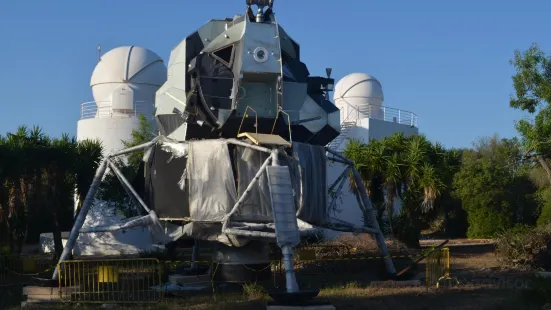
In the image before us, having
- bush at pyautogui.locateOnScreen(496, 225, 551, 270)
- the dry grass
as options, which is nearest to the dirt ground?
the dry grass

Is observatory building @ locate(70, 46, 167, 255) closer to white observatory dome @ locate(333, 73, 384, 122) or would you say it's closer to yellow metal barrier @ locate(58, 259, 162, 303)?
white observatory dome @ locate(333, 73, 384, 122)

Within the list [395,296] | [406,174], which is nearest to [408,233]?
[406,174]

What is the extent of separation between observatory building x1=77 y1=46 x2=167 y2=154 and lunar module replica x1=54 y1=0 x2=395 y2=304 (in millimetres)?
17676

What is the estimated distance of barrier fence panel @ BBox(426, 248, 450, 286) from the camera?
1966 centimetres

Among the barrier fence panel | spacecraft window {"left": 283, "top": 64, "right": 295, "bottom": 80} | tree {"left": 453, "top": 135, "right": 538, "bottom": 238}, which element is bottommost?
the barrier fence panel

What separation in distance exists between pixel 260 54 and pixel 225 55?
A: 1.42 meters

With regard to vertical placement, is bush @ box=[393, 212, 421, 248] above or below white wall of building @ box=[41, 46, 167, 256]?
below

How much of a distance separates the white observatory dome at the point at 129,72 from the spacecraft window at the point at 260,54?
825 inches

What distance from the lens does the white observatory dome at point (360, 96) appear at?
46.6m

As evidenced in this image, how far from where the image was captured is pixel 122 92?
39.3 m

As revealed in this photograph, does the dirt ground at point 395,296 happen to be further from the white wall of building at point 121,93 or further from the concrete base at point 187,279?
the white wall of building at point 121,93

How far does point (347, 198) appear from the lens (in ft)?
136

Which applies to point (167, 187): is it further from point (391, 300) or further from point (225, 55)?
point (391, 300)

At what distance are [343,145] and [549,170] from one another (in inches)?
612
